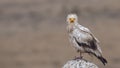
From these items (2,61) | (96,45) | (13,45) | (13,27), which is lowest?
(96,45)

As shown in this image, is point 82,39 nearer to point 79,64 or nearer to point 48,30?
point 79,64

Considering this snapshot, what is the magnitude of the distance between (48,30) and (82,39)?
57.1 ft

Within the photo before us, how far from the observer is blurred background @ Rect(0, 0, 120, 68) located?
76.6 feet

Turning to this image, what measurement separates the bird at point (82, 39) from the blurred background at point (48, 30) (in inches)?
469

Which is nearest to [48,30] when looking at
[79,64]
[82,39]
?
[82,39]

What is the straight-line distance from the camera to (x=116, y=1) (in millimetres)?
29016

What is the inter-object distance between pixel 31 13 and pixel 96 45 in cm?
2065

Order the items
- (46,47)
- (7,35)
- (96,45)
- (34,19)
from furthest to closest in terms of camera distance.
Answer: (34,19), (7,35), (46,47), (96,45)

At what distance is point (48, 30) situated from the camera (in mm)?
26750

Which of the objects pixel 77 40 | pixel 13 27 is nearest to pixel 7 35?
pixel 13 27

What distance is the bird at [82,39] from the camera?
916 centimetres

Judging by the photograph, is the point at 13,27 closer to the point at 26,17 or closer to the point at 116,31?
the point at 26,17

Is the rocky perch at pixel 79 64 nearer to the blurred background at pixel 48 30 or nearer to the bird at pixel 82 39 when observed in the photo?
the bird at pixel 82 39

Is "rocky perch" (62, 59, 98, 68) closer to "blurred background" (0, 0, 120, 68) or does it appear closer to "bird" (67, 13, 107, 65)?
"bird" (67, 13, 107, 65)
